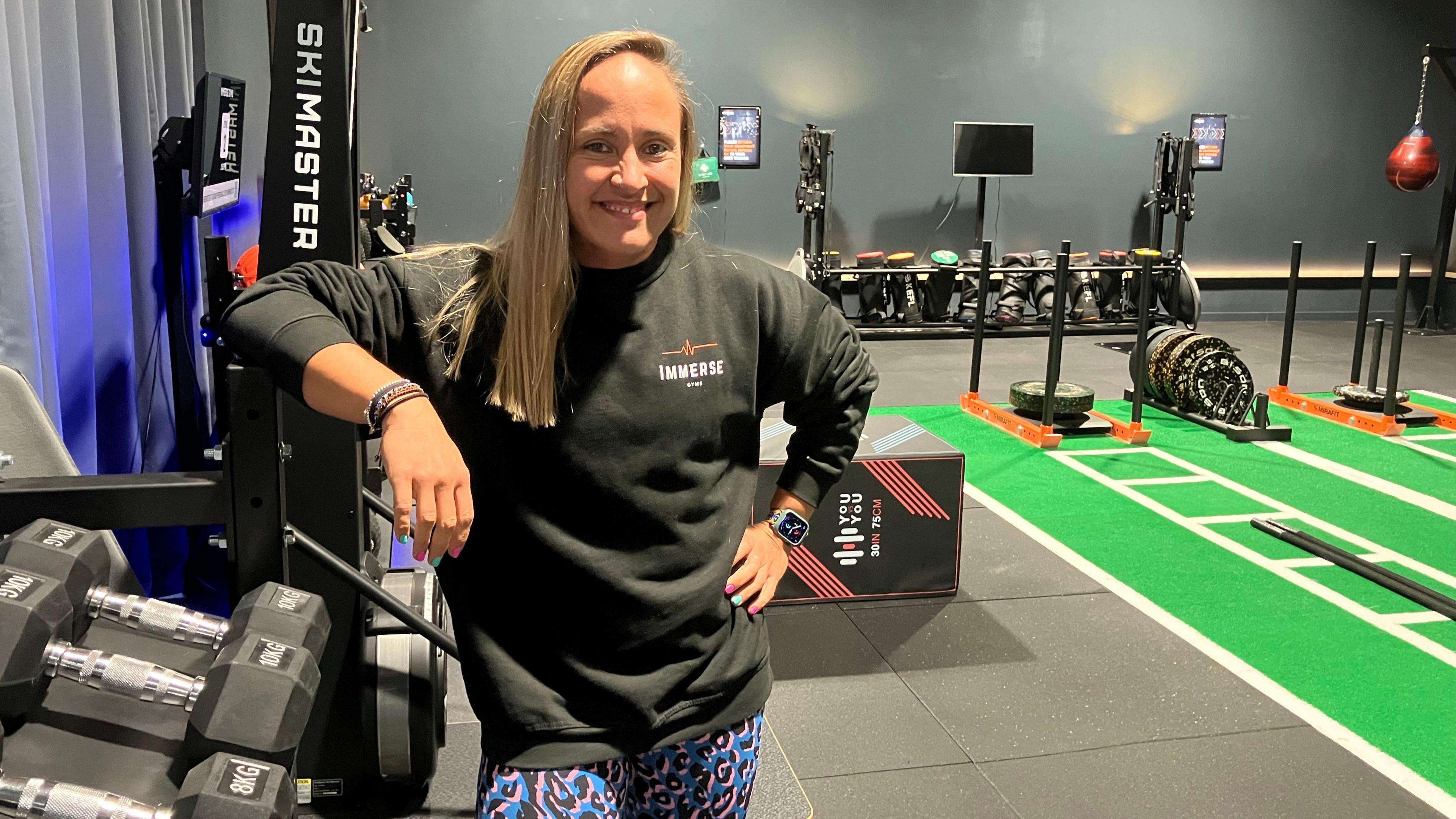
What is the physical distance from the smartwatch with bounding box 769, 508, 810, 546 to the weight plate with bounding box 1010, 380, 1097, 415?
15.0ft

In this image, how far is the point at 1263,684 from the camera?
3230mm

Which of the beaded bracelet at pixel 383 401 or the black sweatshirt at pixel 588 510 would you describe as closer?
the beaded bracelet at pixel 383 401

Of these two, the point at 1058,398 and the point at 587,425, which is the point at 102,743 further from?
the point at 1058,398

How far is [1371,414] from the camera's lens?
638 cm

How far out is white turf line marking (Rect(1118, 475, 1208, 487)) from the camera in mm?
5238

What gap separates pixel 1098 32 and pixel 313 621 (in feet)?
34.8

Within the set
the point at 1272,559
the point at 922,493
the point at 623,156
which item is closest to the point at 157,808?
the point at 623,156

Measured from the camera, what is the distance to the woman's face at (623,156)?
1.31 m

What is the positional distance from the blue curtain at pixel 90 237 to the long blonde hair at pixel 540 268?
1.83 metres

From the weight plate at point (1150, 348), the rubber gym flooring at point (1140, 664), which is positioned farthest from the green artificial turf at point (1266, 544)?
the weight plate at point (1150, 348)

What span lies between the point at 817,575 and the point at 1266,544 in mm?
1991

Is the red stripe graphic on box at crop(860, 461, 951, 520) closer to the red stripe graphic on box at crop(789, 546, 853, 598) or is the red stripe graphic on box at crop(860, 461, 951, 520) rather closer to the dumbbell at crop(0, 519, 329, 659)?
the red stripe graphic on box at crop(789, 546, 853, 598)

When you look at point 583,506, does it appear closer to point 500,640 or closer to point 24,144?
point 500,640

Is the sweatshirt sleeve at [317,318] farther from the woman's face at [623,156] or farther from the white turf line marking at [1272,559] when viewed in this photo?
the white turf line marking at [1272,559]
